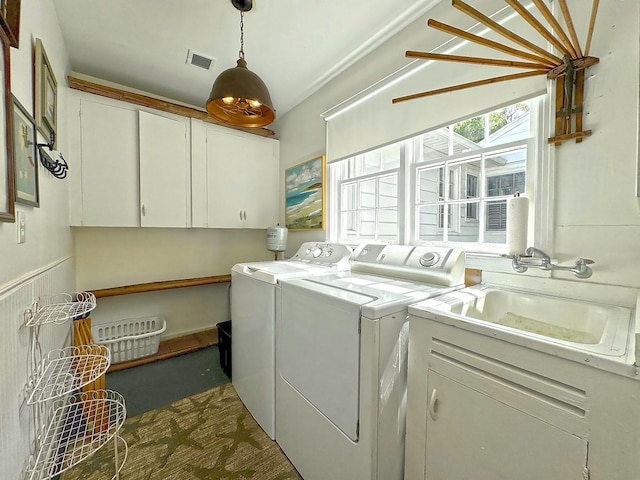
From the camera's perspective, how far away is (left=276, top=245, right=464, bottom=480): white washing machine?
1.03 meters

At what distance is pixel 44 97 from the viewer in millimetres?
1380

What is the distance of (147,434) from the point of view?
66.1 inches

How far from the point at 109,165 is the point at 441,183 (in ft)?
9.16

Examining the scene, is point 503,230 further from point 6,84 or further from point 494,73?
point 6,84

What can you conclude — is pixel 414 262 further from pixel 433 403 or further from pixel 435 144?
pixel 435 144

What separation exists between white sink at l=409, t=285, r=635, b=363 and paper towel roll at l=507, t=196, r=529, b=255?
0.78ft

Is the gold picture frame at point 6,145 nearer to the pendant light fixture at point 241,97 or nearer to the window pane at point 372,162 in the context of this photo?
the pendant light fixture at point 241,97

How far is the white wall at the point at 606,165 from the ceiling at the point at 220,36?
1.00 m

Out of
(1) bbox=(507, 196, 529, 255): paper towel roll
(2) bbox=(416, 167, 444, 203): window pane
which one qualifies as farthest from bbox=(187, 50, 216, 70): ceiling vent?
(1) bbox=(507, 196, 529, 255): paper towel roll

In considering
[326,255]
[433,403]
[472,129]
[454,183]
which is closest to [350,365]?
[433,403]

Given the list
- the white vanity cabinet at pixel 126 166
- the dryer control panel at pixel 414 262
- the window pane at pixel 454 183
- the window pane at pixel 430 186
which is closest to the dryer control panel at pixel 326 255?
the dryer control panel at pixel 414 262

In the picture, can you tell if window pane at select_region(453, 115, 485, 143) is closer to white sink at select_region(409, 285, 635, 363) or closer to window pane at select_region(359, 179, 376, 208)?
window pane at select_region(359, 179, 376, 208)

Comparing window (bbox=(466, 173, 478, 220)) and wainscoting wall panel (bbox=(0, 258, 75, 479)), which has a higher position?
window (bbox=(466, 173, 478, 220))

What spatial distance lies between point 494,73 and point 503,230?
2.83 ft
